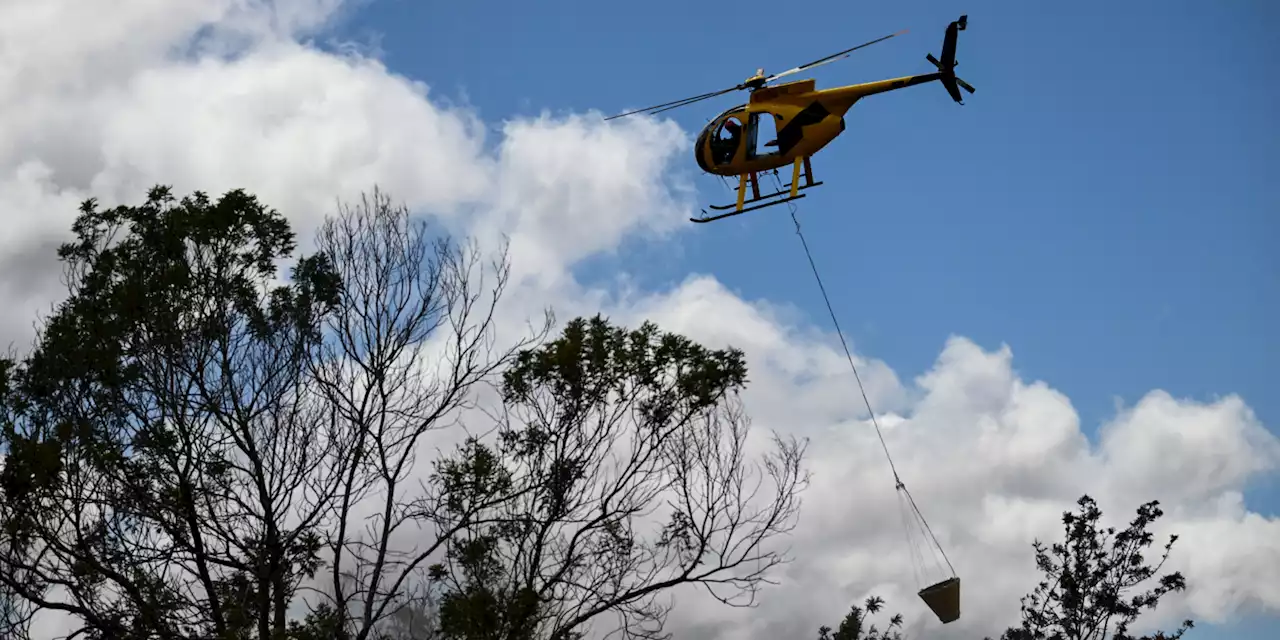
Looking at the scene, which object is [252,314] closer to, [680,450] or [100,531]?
[100,531]

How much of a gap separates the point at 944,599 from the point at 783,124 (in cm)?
590

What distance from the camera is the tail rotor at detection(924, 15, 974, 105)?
13.4 meters

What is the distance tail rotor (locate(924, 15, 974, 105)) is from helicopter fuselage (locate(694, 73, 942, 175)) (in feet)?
0.35

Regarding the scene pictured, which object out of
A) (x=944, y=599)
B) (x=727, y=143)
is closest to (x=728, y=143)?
(x=727, y=143)

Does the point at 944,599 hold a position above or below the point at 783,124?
below

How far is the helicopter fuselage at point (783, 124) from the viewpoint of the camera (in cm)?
1393

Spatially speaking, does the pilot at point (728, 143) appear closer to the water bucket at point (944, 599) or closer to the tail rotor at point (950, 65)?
the tail rotor at point (950, 65)

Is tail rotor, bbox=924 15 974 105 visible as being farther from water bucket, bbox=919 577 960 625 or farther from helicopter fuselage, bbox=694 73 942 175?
water bucket, bbox=919 577 960 625

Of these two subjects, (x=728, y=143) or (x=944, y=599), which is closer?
(x=944, y=599)

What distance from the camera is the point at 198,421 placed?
499 inches

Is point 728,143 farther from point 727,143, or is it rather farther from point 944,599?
point 944,599

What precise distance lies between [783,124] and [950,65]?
200 cm

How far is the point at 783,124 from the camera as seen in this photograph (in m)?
14.3

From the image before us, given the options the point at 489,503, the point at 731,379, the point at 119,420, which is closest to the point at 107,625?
the point at 119,420
